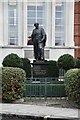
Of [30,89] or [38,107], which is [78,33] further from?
[38,107]

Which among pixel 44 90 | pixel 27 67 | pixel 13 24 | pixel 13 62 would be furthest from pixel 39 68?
pixel 13 24

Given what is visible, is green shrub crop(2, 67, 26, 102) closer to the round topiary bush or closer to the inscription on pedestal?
the inscription on pedestal

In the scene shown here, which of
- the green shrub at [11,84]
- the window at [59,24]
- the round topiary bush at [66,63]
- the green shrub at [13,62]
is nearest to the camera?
the green shrub at [11,84]

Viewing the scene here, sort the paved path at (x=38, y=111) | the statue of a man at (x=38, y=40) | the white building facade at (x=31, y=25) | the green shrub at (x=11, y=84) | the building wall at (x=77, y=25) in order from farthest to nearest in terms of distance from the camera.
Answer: the building wall at (x=77, y=25) < the white building facade at (x=31, y=25) < the statue of a man at (x=38, y=40) < the green shrub at (x=11, y=84) < the paved path at (x=38, y=111)

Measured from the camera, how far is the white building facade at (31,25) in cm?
2278

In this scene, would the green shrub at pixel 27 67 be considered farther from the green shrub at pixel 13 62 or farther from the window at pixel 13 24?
the window at pixel 13 24

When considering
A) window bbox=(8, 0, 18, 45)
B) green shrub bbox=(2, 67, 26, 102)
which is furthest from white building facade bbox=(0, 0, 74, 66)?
green shrub bbox=(2, 67, 26, 102)

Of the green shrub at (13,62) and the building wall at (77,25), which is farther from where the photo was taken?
the building wall at (77,25)

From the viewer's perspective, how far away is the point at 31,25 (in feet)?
76.4

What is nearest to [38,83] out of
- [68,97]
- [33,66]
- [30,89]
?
[30,89]

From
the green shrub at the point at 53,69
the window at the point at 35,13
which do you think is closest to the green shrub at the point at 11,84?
the green shrub at the point at 53,69

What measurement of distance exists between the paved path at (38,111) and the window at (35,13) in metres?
10.7

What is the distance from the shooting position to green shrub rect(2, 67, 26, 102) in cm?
1375

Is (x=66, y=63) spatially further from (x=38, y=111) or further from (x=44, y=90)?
(x=38, y=111)
